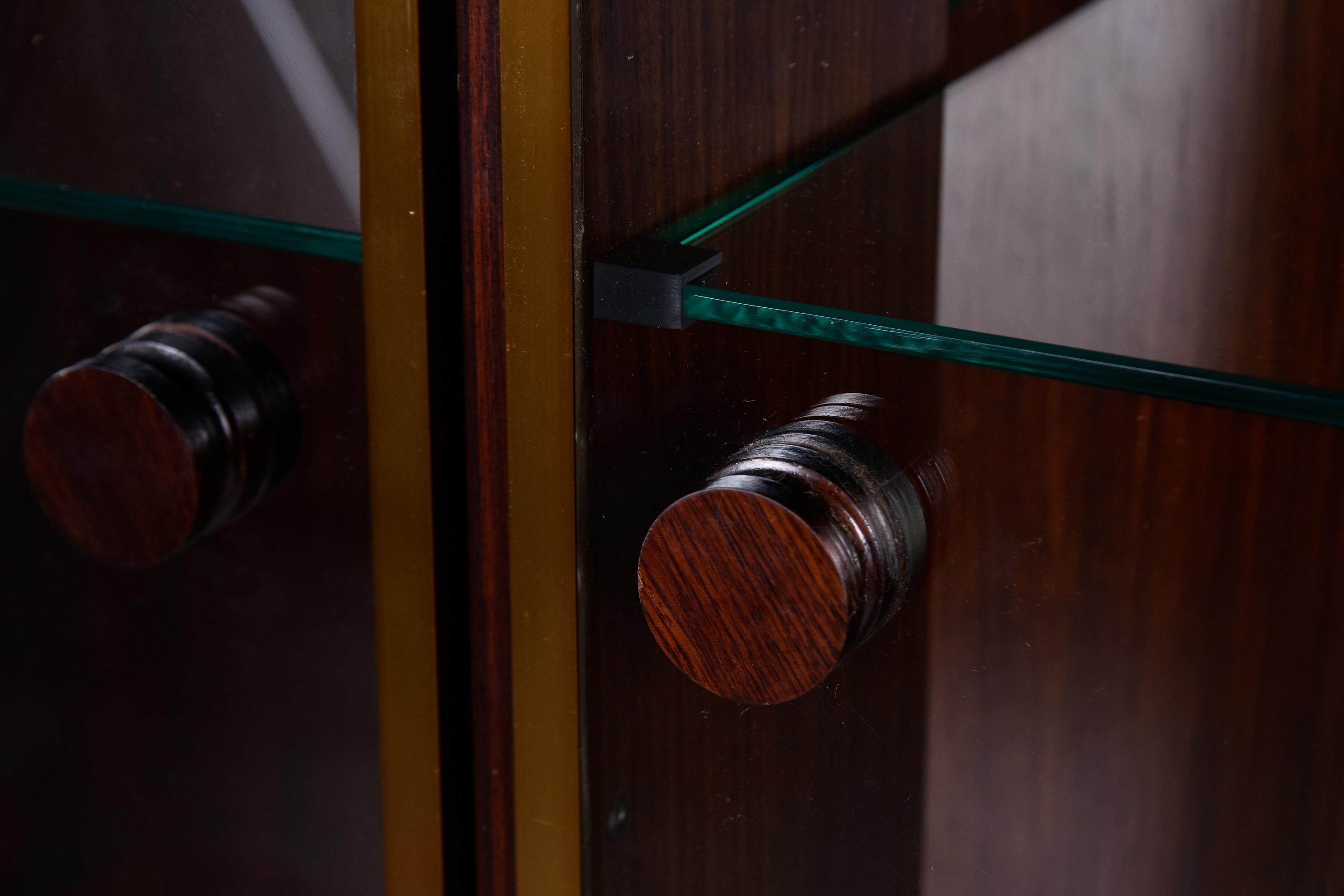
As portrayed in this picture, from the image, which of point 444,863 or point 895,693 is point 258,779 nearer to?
point 444,863

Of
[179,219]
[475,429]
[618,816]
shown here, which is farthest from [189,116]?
[618,816]

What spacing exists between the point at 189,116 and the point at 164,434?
9 cm

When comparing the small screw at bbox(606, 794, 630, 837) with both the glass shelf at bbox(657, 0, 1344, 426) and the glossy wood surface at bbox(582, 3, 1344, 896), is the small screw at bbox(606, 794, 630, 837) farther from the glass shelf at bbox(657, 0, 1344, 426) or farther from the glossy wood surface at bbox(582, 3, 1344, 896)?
the glass shelf at bbox(657, 0, 1344, 426)

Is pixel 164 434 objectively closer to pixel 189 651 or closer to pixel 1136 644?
pixel 189 651

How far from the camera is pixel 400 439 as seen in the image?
399 millimetres

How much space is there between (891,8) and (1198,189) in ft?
0.39

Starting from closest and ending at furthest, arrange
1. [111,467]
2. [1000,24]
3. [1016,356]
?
[1016,356] < [111,467] < [1000,24]

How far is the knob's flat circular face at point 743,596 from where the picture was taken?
1.09ft

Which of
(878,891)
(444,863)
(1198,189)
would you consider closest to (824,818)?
(878,891)

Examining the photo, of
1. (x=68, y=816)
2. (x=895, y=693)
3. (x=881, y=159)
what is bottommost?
(x=68, y=816)

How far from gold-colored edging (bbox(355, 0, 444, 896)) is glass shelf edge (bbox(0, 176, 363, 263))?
0.02 metres

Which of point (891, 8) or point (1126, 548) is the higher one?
point (891, 8)

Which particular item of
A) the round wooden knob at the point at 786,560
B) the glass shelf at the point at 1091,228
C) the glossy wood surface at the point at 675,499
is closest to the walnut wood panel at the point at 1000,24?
the glass shelf at the point at 1091,228

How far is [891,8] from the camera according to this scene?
1.59ft
